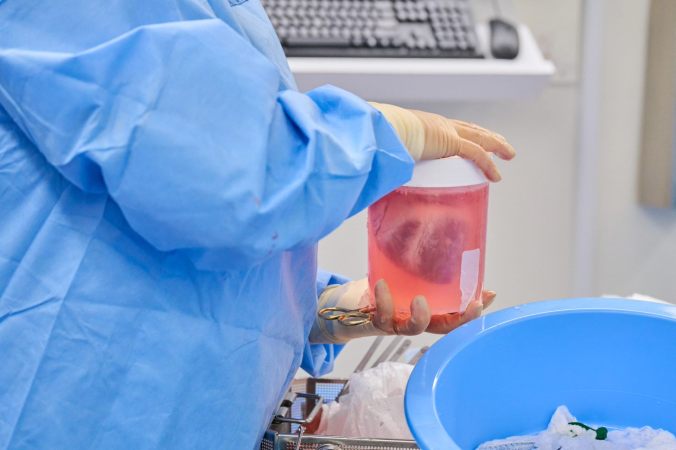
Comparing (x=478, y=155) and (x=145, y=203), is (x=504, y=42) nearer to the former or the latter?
(x=478, y=155)

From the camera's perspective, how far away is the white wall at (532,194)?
4.77 ft

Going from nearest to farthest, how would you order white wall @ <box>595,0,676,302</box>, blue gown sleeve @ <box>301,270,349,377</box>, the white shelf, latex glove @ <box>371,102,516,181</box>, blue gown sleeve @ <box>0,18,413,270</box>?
blue gown sleeve @ <box>0,18,413,270</box>, latex glove @ <box>371,102,516,181</box>, blue gown sleeve @ <box>301,270,349,377</box>, the white shelf, white wall @ <box>595,0,676,302</box>

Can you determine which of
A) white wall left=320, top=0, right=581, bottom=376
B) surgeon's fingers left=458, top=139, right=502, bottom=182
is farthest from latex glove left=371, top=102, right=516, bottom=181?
white wall left=320, top=0, right=581, bottom=376

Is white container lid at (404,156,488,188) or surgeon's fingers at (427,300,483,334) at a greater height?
white container lid at (404,156,488,188)

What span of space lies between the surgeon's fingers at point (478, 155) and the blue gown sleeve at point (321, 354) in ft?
0.91

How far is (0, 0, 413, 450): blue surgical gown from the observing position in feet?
1.58

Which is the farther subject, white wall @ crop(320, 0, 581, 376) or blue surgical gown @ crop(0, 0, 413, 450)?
white wall @ crop(320, 0, 581, 376)

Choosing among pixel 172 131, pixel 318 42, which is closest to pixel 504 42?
pixel 318 42

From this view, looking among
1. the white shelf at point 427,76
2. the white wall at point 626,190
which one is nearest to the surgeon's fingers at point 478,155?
the white shelf at point 427,76

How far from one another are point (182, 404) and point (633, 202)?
118cm

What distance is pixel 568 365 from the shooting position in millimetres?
702

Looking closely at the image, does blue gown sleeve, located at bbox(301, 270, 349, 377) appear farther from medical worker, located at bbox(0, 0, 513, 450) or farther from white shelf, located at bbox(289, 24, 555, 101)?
white shelf, located at bbox(289, 24, 555, 101)

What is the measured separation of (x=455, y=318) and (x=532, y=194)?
841 mm

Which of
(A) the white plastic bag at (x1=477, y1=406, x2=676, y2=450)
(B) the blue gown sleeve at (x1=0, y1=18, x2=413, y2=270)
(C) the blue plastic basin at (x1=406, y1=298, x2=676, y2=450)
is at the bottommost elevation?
(A) the white plastic bag at (x1=477, y1=406, x2=676, y2=450)
